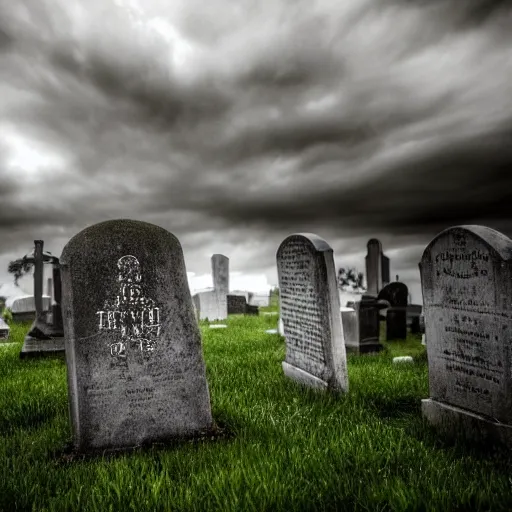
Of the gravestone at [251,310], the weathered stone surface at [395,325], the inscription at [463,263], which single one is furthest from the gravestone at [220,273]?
the inscription at [463,263]

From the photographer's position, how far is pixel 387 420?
4340 millimetres

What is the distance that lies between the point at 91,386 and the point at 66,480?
0.76m

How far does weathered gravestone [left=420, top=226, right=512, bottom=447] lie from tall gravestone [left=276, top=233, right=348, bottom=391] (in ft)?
3.98

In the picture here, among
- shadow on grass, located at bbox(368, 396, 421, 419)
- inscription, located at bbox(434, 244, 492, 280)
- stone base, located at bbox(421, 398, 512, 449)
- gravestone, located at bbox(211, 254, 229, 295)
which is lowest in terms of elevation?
shadow on grass, located at bbox(368, 396, 421, 419)

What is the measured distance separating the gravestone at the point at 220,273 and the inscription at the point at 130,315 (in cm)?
1312

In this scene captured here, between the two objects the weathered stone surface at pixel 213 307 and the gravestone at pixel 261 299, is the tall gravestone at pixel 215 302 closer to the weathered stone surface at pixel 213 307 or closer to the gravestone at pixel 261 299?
the weathered stone surface at pixel 213 307

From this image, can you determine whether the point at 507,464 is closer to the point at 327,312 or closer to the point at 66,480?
the point at 327,312

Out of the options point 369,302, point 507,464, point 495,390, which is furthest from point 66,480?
point 369,302

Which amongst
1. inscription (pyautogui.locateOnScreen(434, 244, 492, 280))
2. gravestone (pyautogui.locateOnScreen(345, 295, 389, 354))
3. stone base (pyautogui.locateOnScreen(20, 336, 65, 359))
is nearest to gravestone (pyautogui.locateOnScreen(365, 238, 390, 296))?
gravestone (pyautogui.locateOnScreen(345, 295, 389, 354))

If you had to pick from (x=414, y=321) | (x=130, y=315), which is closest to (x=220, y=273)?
(x=414, y=321)

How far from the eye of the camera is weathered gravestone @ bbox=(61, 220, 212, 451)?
370cm

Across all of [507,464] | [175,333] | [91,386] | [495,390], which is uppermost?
[175,333]

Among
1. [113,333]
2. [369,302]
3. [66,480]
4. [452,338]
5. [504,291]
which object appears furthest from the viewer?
[369,302]

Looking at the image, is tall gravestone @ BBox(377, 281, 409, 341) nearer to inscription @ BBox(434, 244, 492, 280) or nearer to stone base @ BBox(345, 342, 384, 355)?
stone base @ BBox(345, 342, 384, 355)
